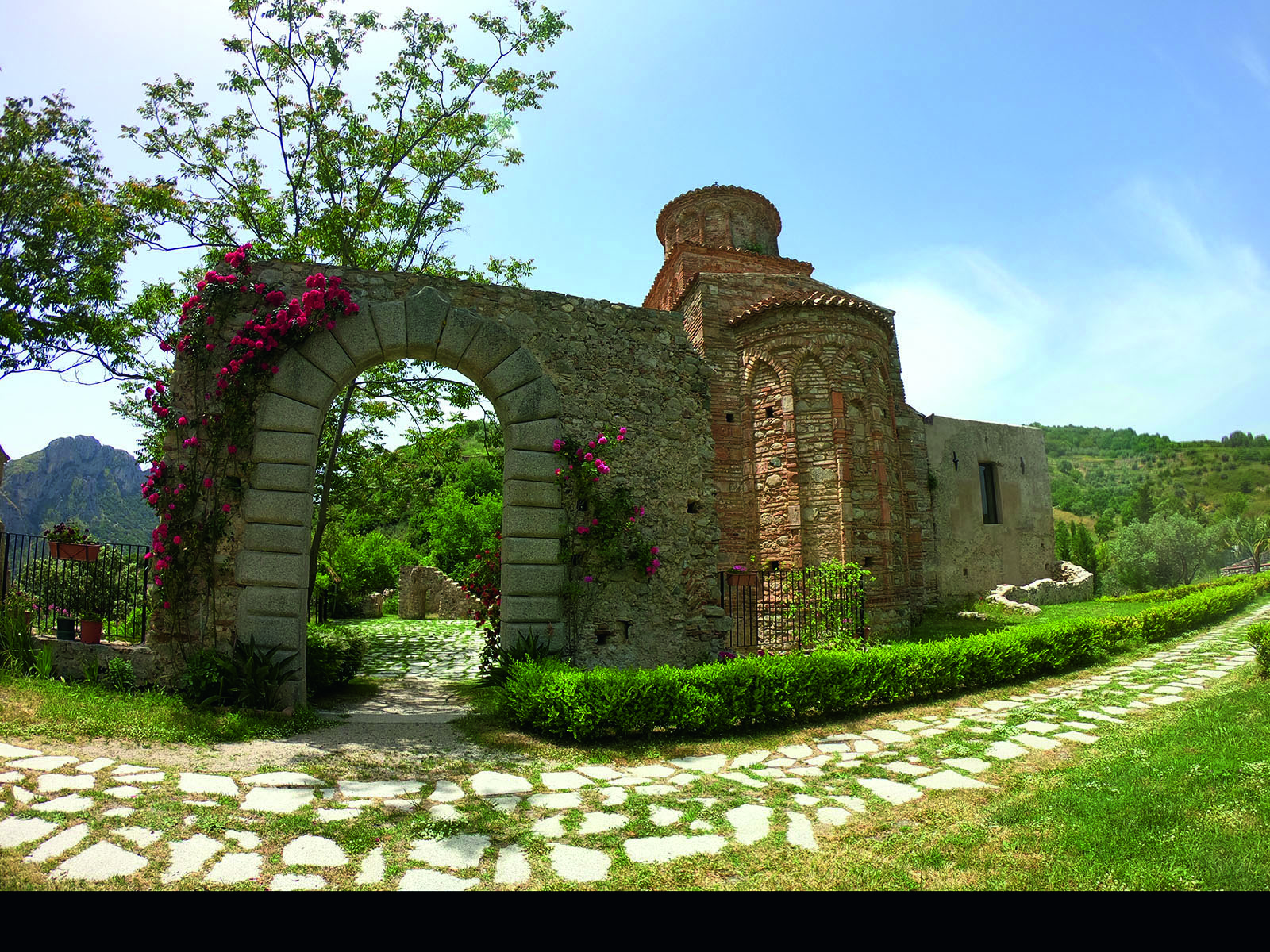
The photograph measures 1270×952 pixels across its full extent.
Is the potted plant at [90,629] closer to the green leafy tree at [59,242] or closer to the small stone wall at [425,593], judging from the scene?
the green leafy tree at [59,242]

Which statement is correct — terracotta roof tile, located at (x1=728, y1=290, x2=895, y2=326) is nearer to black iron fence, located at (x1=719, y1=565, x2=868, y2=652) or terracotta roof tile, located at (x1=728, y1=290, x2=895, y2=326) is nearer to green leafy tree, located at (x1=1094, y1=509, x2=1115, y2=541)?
black iron fence, located at (x1=719, y1=565, x2=868, y2=652)

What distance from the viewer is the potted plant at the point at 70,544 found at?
22.9ft

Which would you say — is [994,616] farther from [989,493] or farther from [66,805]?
[66,805]

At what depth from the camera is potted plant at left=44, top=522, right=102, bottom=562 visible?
698 centimetres

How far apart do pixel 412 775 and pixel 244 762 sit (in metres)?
1.27

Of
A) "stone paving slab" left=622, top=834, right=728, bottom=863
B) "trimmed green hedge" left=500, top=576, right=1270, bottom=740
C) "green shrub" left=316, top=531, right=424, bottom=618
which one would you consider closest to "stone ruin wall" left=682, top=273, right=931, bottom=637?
"trimmed green hedge" left=500, top=576, right=1270, bottom=740

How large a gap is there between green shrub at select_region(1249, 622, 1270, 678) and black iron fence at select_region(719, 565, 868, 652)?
4944 mm

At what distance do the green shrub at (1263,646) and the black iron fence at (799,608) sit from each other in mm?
4944

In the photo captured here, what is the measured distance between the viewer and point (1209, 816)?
3404 mm

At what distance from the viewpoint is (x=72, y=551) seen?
703cm

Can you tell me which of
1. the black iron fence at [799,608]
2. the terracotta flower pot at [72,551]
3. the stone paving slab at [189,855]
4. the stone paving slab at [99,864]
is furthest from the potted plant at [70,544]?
the black iron fence at [799,608]

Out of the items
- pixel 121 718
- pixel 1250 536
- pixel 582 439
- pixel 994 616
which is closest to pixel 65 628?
pixel 121 718
